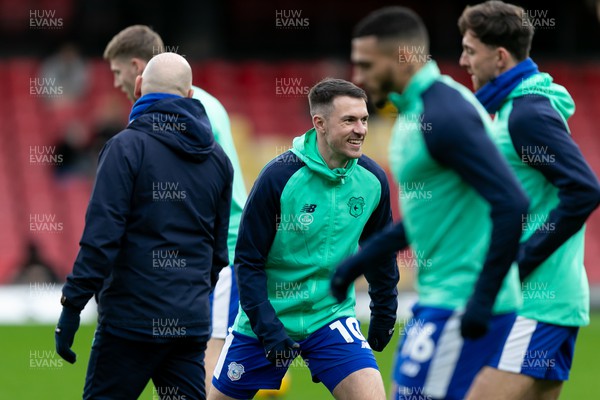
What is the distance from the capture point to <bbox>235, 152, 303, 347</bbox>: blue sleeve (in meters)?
5.96

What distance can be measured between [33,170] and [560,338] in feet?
53.9

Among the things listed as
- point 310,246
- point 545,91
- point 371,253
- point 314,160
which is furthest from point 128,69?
point 371,253

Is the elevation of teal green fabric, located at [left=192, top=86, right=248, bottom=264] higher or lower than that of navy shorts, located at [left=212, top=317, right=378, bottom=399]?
higher

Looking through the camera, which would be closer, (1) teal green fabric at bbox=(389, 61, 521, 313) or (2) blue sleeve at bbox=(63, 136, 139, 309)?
(1) teal green fabric at bbox=(389, 61, 521, 313)

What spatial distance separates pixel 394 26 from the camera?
14.7 feet

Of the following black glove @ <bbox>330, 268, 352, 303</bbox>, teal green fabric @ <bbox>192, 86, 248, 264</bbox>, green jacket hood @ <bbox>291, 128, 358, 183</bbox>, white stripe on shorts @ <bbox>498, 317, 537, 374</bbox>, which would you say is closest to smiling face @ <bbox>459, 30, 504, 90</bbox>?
green jacket hood @ <bbox>291, 128, 358, 183</bbox>

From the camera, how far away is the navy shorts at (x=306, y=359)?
20.0ft

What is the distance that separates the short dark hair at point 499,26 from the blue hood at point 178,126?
1.44m

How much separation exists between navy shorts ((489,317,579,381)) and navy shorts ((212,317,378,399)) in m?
0.95

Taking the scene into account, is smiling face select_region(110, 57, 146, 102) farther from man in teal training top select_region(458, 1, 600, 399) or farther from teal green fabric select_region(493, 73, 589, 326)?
teal green fabric select_region(493, 73, 589, 326)

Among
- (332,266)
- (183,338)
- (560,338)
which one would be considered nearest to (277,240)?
(332,266)

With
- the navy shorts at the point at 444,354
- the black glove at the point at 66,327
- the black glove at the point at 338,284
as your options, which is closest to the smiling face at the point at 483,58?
the black glove at the point at 338,284

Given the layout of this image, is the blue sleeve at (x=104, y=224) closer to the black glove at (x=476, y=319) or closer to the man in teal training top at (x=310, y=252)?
the man in teal training top at (x=310, y=252)

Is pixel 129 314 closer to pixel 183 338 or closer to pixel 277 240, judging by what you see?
pixel 183 338
